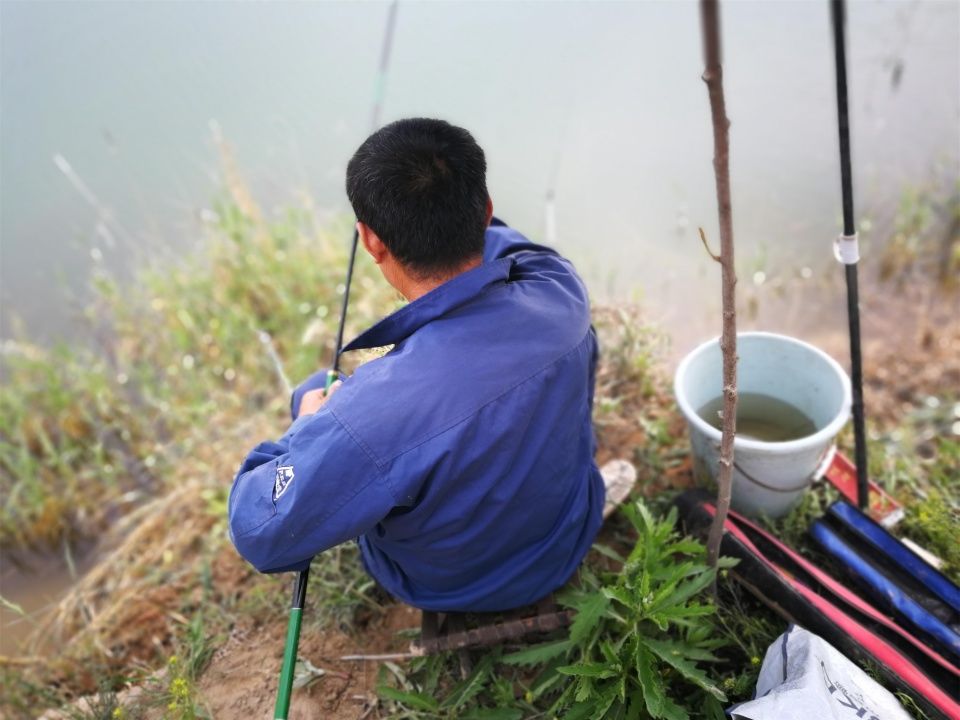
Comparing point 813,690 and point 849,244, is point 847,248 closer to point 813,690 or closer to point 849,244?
point 849,244

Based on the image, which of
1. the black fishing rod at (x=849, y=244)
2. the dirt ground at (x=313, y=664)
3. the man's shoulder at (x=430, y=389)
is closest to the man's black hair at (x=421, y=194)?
the man's shoulder at (x=430, y=389)

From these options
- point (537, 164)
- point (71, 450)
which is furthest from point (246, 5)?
point (71, 450)

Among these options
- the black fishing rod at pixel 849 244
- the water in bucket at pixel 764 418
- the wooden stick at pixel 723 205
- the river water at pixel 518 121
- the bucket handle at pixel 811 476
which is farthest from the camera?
the river water at pixel 518 121

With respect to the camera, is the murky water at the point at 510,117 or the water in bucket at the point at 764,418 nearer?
the water in bucket at the point at 764,418

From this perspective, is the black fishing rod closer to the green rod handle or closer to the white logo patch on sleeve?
the white logo patch on sleeve

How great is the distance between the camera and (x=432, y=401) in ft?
3.89

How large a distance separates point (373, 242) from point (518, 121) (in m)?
3.95

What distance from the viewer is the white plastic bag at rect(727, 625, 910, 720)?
49.1 inches

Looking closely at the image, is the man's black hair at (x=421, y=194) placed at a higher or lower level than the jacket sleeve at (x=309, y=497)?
higher

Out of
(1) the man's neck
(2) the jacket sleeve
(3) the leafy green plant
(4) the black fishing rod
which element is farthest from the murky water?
(2) the jacket sleeve

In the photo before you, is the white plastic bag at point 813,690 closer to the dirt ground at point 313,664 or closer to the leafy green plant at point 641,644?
the leafy green plant at point 641,644

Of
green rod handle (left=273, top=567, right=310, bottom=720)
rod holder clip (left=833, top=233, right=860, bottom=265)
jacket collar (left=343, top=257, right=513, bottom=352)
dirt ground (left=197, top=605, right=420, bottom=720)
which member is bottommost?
dirt ground (left=197, top=605, right=420, bottom=720)

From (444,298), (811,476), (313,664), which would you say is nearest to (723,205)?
(444,298)

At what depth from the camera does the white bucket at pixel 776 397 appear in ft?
5.82
